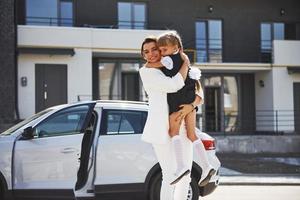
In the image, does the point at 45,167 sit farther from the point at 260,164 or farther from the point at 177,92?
the point at 260,164

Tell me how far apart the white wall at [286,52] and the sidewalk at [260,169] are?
4.92 m

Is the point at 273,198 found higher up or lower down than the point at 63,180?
lower down

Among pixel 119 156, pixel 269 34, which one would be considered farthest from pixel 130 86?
pixel 119 156

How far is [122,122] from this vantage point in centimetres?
762

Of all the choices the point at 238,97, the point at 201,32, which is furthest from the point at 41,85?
the point at 238,97

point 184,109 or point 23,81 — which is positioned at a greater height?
point 23,81

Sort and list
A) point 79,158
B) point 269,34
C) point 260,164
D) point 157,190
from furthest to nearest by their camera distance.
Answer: point 269,34, point 260,164, point 157,190, point 79,158

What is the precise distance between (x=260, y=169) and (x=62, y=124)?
9.16 metres

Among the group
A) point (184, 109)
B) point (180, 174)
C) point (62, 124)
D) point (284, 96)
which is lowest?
point (180, 174)

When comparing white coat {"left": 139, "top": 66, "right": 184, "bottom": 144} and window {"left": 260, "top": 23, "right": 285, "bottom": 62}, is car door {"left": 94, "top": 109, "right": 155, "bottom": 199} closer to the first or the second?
white coat {"left": 139, "top": 66, "right": 184, "bottom": 144}

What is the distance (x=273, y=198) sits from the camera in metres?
9.62

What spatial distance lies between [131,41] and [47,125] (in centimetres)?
1310

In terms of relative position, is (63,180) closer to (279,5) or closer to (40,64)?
(40,64)

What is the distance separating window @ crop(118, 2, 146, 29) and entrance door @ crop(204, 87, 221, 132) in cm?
465
